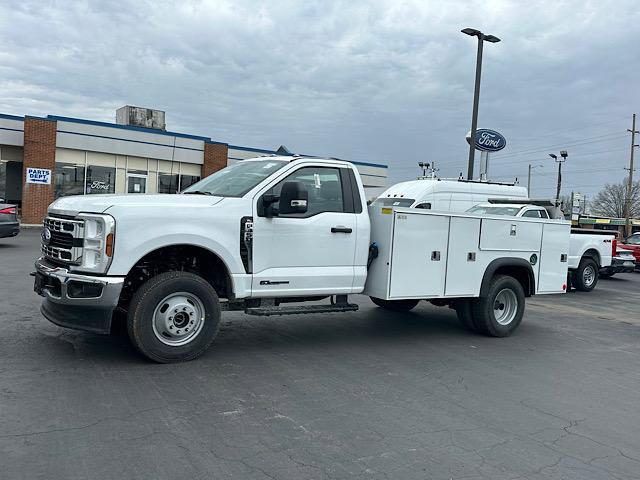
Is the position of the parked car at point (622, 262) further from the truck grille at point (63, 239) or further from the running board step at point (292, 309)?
the truck grille at point (63, 239)

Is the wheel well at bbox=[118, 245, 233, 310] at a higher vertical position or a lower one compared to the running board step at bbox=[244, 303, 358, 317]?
higher

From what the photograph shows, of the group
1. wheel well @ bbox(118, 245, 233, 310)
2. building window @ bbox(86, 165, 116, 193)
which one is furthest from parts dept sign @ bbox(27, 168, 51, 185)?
wheel well @ bbox(118, 245, 233, 310)

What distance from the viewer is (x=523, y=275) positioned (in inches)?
356

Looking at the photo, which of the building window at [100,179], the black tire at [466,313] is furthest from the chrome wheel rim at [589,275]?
A: the building window at [100,179]

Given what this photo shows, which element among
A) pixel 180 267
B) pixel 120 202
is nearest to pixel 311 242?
pixel 180 267

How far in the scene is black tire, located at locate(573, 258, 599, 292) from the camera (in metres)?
15.9

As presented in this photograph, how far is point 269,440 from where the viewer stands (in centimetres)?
428

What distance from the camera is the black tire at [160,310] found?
5836mm

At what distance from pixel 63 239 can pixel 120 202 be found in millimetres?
782

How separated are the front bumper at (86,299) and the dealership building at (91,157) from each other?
66.6 ft

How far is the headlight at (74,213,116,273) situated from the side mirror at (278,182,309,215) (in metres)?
1.76

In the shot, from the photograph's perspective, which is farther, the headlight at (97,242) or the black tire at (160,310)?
the black tire at (160,310)

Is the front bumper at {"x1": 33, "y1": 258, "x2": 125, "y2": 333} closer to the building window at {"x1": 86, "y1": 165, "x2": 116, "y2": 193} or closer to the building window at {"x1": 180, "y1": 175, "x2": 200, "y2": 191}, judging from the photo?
the building window at {"x1": 86, "y1": 165, "x2": 116, "y2": 193}

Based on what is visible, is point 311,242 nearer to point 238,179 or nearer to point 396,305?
point 238,179
